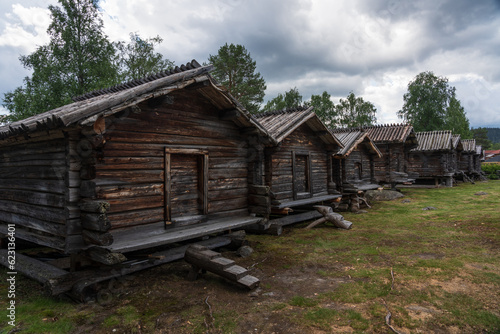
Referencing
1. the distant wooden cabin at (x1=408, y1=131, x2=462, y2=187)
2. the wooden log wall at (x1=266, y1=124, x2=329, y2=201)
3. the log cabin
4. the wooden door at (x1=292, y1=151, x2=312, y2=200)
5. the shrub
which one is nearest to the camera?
the wooden log wall at (x1=266, y1=124, x2=329, y2=201)

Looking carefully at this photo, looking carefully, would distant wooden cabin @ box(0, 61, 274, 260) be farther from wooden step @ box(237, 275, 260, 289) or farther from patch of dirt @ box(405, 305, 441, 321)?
patch of dirt @ box(405, 305, 441, 321)

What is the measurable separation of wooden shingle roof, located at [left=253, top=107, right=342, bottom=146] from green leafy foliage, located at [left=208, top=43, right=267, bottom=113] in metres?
16.4

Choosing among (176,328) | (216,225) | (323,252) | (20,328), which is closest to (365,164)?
(323,252)

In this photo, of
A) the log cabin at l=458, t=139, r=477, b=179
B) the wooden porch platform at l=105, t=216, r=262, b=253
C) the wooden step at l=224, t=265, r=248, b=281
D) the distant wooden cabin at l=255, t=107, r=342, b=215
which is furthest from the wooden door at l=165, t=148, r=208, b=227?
the log cabin at l=458, t=139, r=477, b=179

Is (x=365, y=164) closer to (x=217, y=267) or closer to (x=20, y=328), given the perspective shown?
(x=217, y=267)

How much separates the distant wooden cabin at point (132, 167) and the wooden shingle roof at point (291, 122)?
7.11 ft

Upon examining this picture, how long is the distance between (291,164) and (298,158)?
0.82 meters

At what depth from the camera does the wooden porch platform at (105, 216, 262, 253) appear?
5449 millimetres

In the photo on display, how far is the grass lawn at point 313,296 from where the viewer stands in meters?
4.23

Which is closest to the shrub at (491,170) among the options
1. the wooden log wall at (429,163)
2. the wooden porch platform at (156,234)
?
the wooden log wall at (429,163)

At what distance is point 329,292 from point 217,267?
223 cm

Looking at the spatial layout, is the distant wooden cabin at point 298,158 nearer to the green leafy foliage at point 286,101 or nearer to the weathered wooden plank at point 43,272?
the weathered wooden plank at point 43,272

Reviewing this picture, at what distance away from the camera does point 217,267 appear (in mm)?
5738

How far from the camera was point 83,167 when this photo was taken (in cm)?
529
